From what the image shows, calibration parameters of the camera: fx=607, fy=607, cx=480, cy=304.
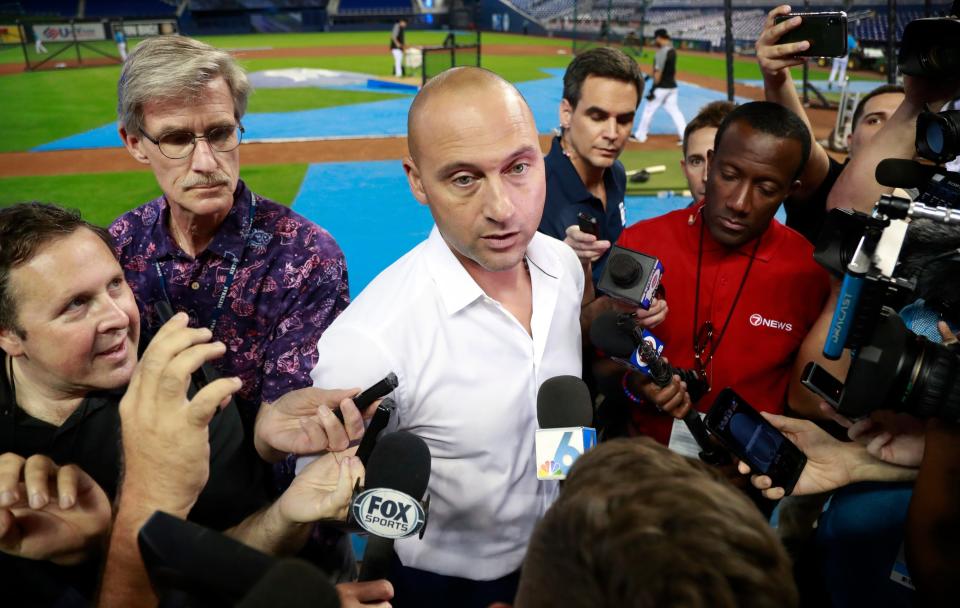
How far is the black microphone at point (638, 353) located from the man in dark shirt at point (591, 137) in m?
1.39

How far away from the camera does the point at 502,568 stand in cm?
187

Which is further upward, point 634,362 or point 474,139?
point 474,139

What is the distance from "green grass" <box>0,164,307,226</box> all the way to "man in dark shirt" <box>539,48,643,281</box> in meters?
5.44

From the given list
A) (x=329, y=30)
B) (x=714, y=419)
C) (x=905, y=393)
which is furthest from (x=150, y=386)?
(x=329, y=30)

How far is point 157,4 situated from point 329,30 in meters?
10.2

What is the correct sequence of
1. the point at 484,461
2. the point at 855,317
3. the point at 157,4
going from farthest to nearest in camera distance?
the point at 157,4 < the point at 484,461 < the point at 855,317

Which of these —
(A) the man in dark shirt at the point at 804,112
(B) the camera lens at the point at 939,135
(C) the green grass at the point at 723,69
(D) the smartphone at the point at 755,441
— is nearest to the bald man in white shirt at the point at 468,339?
(D) the smartphone at the point at 755,441

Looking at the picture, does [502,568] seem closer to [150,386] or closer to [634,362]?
[634,362]

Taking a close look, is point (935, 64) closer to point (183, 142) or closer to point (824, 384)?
point (824, 384)

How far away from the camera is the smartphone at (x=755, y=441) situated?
164 centimetres

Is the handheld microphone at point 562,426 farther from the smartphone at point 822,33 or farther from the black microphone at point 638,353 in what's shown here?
the smartphone at point 822,33

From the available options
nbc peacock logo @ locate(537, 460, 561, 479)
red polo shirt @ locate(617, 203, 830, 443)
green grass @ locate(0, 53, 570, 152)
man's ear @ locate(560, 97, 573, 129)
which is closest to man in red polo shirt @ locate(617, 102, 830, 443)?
red polo shirt @ locate(617, 203, 830, 443)

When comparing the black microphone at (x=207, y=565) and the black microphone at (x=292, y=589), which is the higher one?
the black microphone at (x=292, y=589)

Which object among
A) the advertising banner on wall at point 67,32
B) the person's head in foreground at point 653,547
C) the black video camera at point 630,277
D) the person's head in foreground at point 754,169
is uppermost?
the advertising banner on wall at point 67,32
